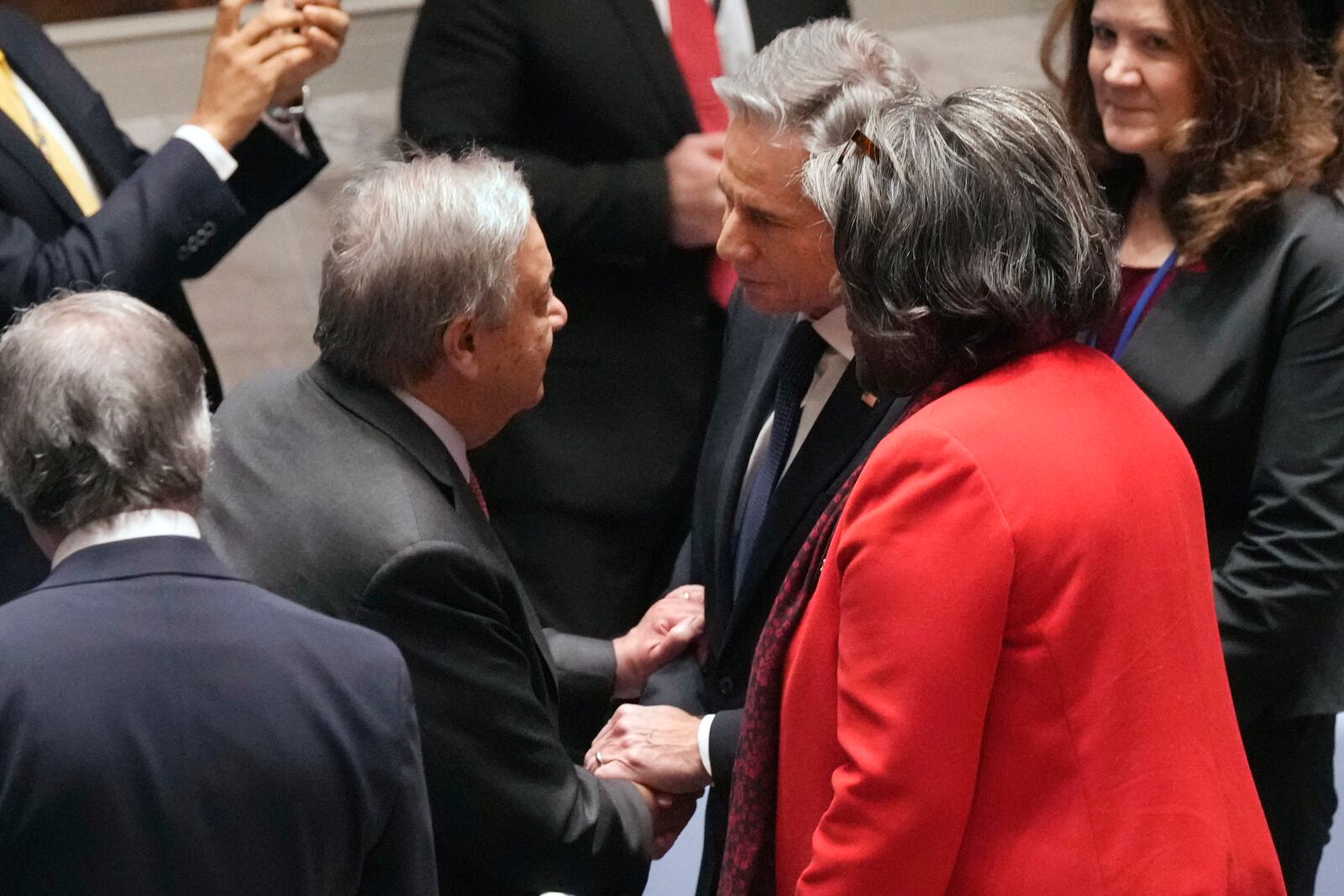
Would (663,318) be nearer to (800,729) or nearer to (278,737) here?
(800,729)

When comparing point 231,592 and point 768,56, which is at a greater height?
point 768,56

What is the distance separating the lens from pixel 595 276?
108 inches

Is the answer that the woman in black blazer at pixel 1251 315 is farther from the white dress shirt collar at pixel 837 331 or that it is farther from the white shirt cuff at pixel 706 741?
the white shirt cuff at pixel 706 741

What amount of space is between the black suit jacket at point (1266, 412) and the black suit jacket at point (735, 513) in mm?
496

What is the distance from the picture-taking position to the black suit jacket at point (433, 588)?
1686 millimetres

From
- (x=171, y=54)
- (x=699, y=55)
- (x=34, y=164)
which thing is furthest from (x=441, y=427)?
(x=171, y=54)

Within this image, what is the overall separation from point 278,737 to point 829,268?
3.12ft

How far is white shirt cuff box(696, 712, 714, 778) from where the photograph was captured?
78.9 inches

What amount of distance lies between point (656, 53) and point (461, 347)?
963 mm

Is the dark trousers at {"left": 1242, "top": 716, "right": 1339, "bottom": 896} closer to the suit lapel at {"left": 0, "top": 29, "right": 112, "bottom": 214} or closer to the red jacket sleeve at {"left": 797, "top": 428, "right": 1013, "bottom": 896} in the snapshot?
the red jacket sleeve at {"left": 797, "top": 428, "right": 1013, "bottom": 896}

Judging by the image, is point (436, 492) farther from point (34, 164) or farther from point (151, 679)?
Result: point (34, 164)

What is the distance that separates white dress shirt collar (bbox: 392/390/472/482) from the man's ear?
60mm

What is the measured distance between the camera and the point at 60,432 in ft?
4.62

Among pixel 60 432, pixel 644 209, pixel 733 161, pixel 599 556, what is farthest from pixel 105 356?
pixel 599 556
